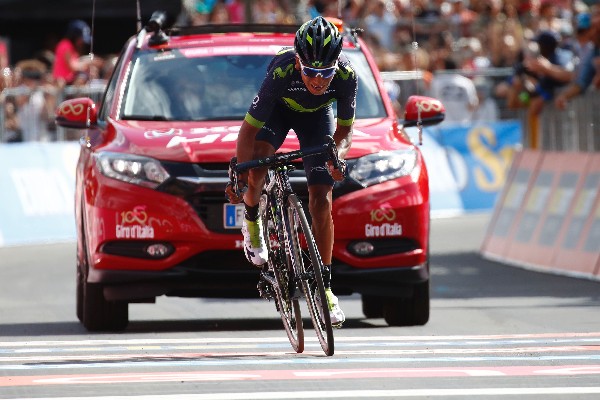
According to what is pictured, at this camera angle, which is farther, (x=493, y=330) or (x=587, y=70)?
(x=587, y=70)

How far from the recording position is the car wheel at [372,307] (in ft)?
41.8

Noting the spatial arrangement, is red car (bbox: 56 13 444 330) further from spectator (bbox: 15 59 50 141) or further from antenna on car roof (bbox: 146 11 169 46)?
spectator (bbox: 15 59 50 141)

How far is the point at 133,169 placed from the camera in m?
11.5

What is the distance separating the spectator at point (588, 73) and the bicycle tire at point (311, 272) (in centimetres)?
813

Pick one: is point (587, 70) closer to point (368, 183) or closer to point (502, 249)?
point (502, 249)

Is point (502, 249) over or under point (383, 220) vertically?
under

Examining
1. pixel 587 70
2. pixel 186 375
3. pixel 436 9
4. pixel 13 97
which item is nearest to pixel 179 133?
pixel 186 375

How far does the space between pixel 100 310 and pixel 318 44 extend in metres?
3.09

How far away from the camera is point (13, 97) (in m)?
23.2

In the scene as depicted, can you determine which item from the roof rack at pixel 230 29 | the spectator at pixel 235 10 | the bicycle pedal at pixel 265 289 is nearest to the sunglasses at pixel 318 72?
the bicycle pedal at pixel 265 289

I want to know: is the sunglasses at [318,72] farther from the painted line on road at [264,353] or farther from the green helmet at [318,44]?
the painted line on road at [264,353]

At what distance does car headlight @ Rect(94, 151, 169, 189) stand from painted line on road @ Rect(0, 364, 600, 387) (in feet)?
8.40

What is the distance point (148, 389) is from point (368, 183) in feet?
11.5

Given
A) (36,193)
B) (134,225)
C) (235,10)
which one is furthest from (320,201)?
(235,10)
